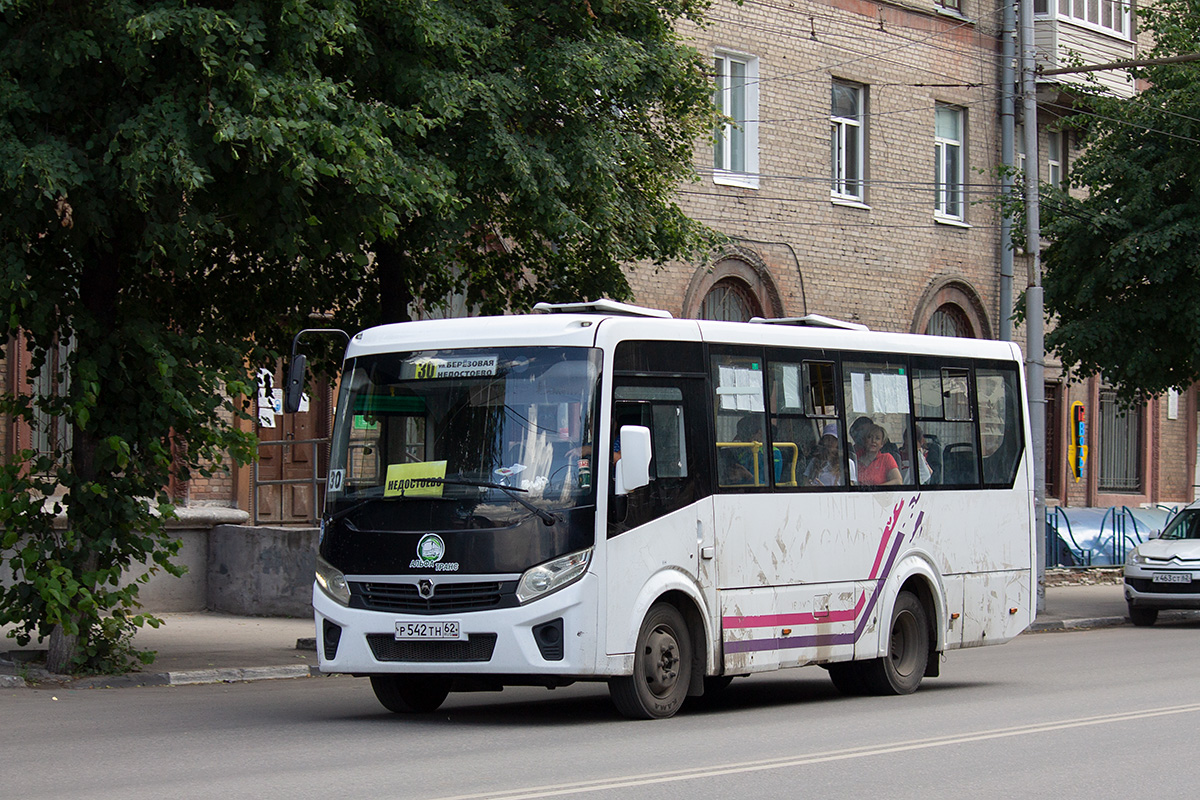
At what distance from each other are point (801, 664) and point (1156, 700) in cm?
267

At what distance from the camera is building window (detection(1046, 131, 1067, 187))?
33219 millimetres

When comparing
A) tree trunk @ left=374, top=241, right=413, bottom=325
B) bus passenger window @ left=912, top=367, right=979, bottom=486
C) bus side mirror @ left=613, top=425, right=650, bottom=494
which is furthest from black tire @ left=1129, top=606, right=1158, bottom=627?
bus side mirror @ left=613, top=425, right=650, bottom=494

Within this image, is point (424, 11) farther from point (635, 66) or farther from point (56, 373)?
point (56, 373)

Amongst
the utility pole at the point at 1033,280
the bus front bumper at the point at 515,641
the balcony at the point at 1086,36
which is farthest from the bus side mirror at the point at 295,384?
the balcony at the point at 1086,36

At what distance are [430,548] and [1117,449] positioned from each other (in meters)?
26.6

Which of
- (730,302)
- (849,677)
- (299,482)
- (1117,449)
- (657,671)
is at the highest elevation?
(730,302)

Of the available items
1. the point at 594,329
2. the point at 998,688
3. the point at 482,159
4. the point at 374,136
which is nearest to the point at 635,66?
the point at 482,159

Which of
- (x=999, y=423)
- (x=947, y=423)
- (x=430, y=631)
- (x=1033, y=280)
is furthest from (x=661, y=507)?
(x=1033, y=280)

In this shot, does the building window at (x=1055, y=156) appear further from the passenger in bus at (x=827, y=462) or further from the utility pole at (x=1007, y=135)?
the passenger in bus at (x=827, y=462)

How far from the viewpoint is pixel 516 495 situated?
11070 mm

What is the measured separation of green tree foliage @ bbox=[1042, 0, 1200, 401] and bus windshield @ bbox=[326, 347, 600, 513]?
14279 millimetres

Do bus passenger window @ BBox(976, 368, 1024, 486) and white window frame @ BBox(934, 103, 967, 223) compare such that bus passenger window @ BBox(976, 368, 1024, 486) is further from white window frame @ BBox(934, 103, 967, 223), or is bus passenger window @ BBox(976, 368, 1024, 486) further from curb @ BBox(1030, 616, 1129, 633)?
white window frame @ BBox(934, 103, 967, 223)

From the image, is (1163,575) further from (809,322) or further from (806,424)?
(806,424)

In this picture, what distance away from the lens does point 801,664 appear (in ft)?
41.5
